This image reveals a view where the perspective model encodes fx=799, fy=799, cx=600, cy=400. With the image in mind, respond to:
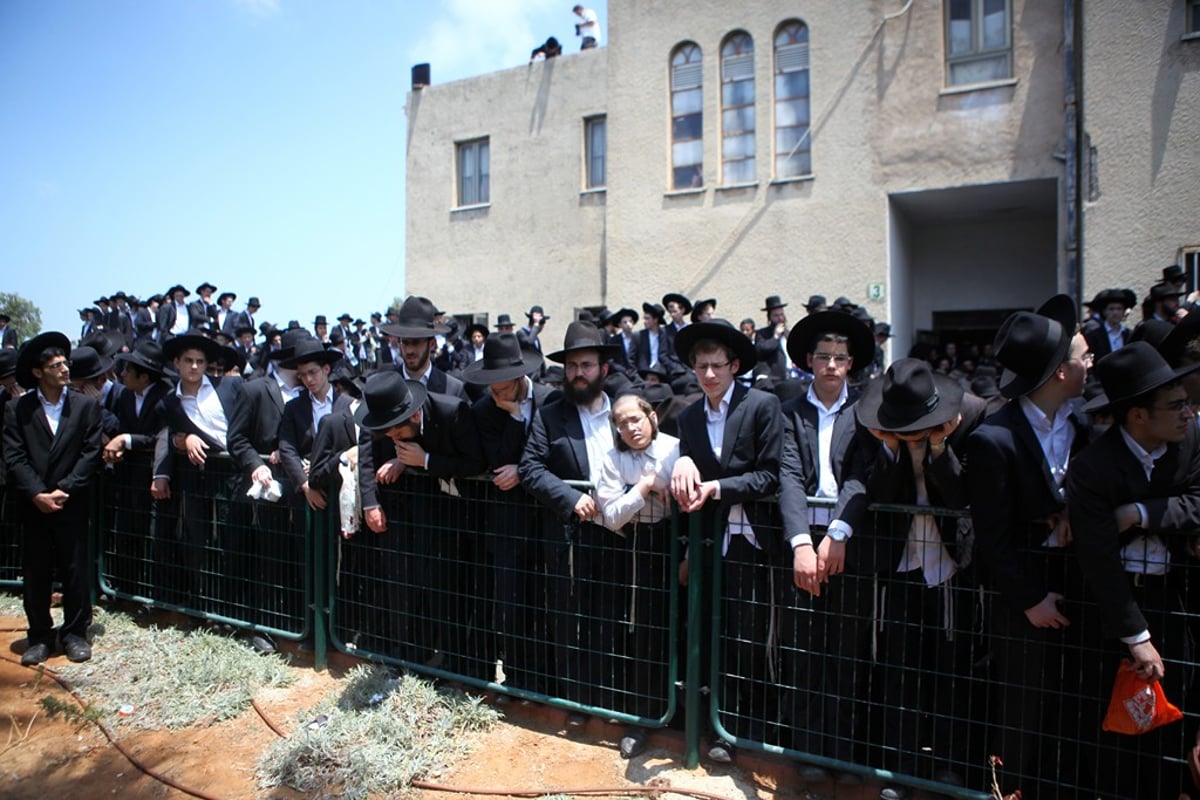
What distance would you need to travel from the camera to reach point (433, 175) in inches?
845

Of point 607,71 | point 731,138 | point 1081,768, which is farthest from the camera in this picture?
point 607,71

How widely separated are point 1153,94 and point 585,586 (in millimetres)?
13480

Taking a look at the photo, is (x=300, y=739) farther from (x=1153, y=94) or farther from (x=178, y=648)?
(x=1153, y=94)

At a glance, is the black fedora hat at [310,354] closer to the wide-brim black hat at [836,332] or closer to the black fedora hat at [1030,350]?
the wide-brim black hat at [836,332]

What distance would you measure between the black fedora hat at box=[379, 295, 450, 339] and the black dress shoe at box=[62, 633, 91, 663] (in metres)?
3.04

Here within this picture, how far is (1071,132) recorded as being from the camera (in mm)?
13375

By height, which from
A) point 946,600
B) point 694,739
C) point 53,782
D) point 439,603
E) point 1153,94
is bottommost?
point 53,782

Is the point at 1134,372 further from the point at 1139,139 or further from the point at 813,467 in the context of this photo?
the point at 1139,139

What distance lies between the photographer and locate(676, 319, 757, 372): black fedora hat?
4.23 meters

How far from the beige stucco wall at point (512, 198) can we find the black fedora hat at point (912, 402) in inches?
632

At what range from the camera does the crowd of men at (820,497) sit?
308 centimetres

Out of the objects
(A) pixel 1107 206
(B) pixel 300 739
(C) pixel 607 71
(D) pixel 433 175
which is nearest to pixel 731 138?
(C) pixel 607 71

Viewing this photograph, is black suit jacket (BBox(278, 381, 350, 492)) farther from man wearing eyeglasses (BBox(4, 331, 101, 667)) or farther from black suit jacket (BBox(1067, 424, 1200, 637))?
black suit jacket (BBox(1067, 424, 1200, 637))

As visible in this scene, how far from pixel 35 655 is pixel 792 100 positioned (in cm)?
1495
